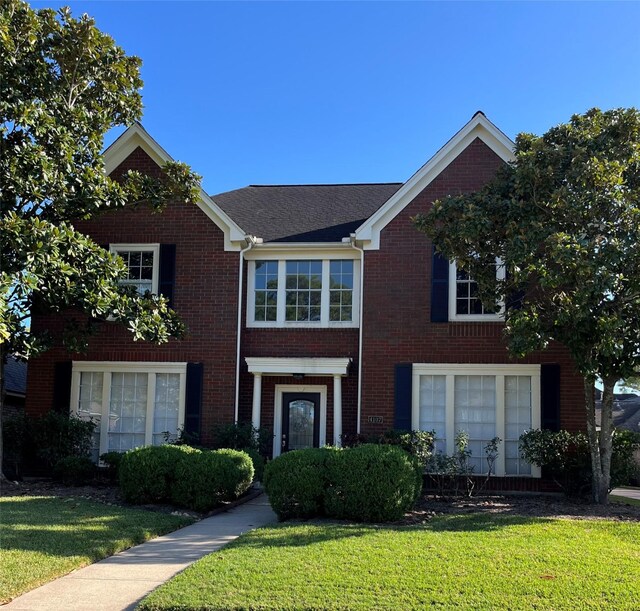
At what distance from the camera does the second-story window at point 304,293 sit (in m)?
16.4

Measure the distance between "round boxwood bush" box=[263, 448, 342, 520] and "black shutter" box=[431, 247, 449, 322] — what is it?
17.2ft

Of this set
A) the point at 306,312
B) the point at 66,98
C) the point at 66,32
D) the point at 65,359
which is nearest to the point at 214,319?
the point at 306,312

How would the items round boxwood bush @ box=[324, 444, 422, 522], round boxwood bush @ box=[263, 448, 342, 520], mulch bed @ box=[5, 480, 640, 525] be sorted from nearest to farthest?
round boxwood bush @ box=[324, 444, 422, 522] < round boxwood bush @ box=[263, 448, 342, 520] < mulch bed @ box=[5, 480, 640, 525]

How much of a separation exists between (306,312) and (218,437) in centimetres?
343

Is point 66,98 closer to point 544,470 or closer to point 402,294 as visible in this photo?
point 402,294

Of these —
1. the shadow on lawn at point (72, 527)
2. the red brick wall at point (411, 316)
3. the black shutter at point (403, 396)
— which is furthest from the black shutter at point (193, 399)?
the black shutter at point (403, 396)

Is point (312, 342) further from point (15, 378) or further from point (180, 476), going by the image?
point (15, 378)

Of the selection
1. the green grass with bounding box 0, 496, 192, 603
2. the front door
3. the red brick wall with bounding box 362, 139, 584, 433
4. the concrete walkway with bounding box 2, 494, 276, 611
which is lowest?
the concrete walkway with bounding box 2, 494, 276, 611

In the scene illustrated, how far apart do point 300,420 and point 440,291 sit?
4323mm

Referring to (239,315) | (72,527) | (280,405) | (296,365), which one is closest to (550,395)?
(296,365)

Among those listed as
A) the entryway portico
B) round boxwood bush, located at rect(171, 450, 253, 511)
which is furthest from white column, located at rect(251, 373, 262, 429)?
round boxwood bush, located at rect(171, 450, 253, 511)

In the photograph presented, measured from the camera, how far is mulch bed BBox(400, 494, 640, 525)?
38.1ft

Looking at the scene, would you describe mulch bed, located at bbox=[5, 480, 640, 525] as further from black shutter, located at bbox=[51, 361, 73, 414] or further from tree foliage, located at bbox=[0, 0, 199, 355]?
tree foliage, located at bbox=[0, 0, 199, 355]

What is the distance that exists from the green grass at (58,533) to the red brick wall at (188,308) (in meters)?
4.17
